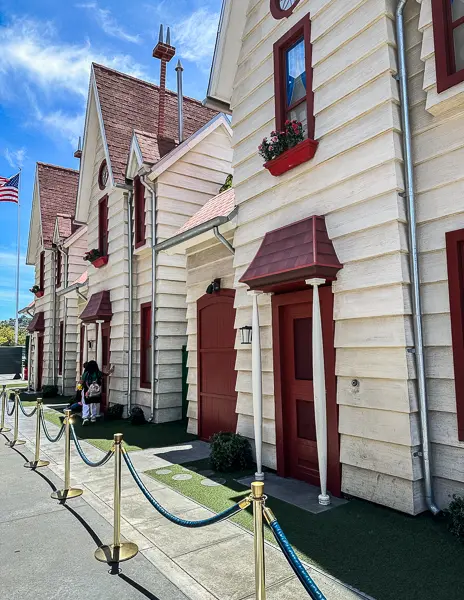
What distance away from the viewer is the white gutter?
4680 millimetres

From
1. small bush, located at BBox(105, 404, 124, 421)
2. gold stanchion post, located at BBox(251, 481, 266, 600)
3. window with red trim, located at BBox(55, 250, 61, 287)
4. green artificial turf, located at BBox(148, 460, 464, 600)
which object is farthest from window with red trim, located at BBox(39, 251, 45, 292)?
gold stanchion post, located at BBox(251, 481, 266, 600)

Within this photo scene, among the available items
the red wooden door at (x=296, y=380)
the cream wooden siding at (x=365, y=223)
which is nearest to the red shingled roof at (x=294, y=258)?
the cream wooden siding at (x=365, y=223)

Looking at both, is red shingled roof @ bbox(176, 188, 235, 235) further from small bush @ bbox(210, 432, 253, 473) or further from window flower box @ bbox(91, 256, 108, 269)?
window flower box @ bbox(91, 256, 108, 269)

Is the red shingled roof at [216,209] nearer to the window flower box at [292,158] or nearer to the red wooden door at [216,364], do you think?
the red wooden door at [216,364]

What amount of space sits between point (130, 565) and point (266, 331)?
3799 millimetres

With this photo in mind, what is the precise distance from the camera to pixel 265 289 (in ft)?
21.2

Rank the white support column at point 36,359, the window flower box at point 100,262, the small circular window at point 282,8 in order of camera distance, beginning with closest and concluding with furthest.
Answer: the small circular window at point 282,8
the window flower box at point 100,262
the white support column at point 36,359

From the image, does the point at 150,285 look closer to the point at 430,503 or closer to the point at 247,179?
the point at 247,179

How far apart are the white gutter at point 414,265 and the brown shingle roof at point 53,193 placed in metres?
18.7

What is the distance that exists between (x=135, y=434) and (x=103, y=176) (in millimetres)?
8798

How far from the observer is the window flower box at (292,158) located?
19.7 feet

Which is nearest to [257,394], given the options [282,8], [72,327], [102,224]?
[282,8]

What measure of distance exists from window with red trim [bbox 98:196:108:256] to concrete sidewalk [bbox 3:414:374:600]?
9044 millimetres

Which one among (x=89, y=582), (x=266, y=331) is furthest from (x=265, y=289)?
(x=89, y=582)
